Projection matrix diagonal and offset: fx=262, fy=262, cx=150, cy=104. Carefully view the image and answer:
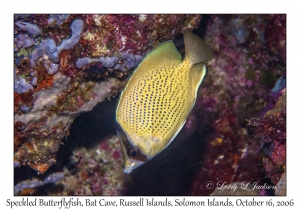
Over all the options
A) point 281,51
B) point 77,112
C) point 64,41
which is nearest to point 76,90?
point 77,112

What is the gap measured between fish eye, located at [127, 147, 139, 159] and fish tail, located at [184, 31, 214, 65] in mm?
816

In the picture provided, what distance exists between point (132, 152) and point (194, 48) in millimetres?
965

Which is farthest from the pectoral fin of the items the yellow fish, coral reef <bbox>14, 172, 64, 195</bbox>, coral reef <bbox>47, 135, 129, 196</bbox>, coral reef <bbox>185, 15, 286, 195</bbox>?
coral reef <bbox>14, 172, 64, 195</bbox>

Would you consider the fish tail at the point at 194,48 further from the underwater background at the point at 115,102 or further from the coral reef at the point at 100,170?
the coral reef at the point at 100,170

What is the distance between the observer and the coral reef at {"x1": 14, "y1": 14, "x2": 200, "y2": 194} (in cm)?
231

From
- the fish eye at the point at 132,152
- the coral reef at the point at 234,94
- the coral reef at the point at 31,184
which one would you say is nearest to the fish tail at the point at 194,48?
the fish eye at the point at 132,152

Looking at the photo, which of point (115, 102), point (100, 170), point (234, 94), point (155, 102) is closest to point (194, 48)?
point (155, 102)

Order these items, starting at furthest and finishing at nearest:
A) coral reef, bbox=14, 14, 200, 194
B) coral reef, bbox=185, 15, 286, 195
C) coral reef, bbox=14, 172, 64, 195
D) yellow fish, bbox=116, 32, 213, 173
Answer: coral reef, bbox=185, 15, 286, 195, coral reef, bbox=14, 172, 64, 195, coral reef, bbox=14, 14, 200, 194, yellow fish, bbox=116, 32, 213, 173

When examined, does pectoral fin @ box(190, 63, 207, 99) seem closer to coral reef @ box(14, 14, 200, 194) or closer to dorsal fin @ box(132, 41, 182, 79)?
dorsal fin @ box(132, 41, 182, 79)

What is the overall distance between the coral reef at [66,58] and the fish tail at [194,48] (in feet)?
1.57

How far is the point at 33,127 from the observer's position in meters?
2.58

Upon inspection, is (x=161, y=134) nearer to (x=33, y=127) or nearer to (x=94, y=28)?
(x=94, y=28)

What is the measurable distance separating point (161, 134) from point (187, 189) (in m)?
2.16

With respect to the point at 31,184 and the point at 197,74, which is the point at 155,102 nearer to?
the point at 197,74
